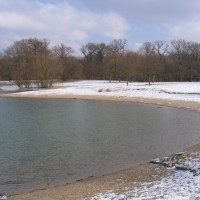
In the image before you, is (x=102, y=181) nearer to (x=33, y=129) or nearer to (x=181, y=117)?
(x=33, y=129)

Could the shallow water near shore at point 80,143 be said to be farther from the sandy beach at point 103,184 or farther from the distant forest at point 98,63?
the distant forest at point 98,63

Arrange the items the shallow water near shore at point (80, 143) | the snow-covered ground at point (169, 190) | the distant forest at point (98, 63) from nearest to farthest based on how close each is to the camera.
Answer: the snow-covered ground at point (169, 190)
the shallow water near shore at point (80, 143)
the distant forest at point (98, 63)

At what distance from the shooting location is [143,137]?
22.2 meters

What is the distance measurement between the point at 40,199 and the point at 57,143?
959 centimetres

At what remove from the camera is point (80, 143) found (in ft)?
66.7

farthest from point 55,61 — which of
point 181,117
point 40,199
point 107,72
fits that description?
point 40,199

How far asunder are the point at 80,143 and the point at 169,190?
35.7 feet

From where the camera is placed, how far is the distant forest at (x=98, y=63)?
7512 cm

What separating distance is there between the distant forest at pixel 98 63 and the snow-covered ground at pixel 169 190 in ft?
200

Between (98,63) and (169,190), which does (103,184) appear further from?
(98,63)

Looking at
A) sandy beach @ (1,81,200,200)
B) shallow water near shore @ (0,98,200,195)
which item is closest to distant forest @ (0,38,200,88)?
shallow water near shore @ (0,98,200,195)

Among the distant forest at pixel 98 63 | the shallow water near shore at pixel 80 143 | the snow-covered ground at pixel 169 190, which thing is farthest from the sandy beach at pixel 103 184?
the distant forest at pixel 98 63

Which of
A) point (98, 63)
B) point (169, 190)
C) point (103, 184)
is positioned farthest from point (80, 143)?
point (98, 63)

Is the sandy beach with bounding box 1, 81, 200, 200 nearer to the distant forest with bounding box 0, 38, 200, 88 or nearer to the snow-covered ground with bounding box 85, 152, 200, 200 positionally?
the snow-covered ground with bounding box 85, 152, 200, 200
